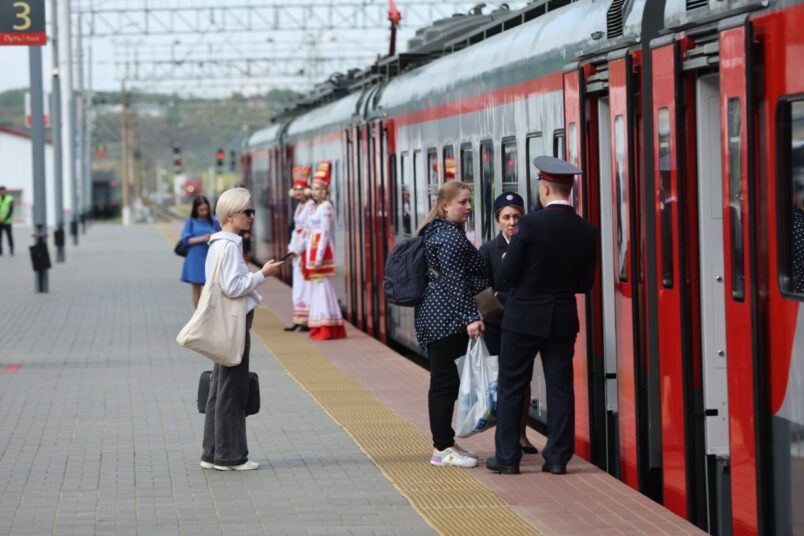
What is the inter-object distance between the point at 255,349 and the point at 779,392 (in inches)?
456

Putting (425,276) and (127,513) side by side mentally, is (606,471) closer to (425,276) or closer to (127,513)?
(425,276)

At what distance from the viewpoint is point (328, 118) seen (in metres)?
25.3

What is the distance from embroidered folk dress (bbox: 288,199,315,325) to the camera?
1955cm

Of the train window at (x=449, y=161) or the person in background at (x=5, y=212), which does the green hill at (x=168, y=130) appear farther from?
the train window at (x=449, y=161)

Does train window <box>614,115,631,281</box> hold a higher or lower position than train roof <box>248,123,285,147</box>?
lower

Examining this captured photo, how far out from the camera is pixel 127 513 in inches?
351

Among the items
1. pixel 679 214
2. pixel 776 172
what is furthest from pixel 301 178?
pixel 776 172

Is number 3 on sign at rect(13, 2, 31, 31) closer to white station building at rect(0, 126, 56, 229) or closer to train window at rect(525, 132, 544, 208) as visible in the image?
train window at rect(525, 132, 544, 208)

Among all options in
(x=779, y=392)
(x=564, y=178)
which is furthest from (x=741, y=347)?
(x=564, y=178)

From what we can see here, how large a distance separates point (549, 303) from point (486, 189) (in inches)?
147

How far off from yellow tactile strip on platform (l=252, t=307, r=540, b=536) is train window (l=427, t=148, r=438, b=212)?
67.7 inches

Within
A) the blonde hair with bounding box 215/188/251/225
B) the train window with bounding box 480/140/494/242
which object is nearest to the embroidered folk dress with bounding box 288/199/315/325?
the train window with bounding box 480/140/494/242

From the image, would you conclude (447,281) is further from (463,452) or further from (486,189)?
(486,189)

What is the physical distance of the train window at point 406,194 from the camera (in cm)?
1755
